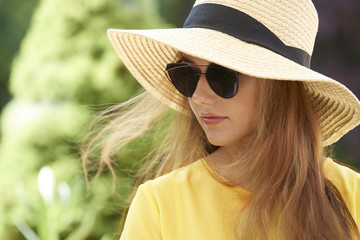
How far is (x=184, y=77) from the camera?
6.23 feet

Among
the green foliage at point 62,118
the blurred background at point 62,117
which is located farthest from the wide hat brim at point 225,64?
the green foliage at point 62,118

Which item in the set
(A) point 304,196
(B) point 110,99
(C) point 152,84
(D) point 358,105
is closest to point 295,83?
(D) point 358,105

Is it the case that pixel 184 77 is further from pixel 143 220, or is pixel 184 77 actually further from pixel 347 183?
pixel 347 183

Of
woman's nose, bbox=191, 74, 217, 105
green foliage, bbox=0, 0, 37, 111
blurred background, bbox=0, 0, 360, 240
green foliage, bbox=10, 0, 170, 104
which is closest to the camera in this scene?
woman's nose, bbox=191, 74, 217, 105

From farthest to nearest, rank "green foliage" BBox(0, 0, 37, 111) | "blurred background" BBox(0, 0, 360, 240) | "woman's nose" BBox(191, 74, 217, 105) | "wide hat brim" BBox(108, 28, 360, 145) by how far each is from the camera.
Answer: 1. "green foliage" BBox(0, 0, 37, 111)
2. "blurred background" BBox(0, 0, 360, 240)
3. "woman's nose" BBox(191, 74, 217, 105)
4. "wide hat brim" BBox(108, 28, 360, 145)

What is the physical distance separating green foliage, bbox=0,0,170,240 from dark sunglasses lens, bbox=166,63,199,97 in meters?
1.98

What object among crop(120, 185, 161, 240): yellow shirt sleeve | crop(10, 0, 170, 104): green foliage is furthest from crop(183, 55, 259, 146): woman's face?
crop(10, 0, 170, 104): green foliage

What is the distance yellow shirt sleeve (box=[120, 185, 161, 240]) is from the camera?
1751 mm

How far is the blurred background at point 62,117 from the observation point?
154 inches

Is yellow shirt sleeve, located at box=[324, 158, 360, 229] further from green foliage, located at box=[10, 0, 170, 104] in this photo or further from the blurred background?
green foliage, located at box=[10, 0, 170, 104]

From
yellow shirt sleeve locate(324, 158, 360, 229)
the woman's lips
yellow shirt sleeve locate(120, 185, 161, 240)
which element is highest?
the woman's lips

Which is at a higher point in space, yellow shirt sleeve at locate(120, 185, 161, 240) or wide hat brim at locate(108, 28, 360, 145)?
wide hat brim at locate(108, 28, 360, 145)

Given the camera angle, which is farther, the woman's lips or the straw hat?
the woman's lips

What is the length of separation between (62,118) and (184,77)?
2.29 m
